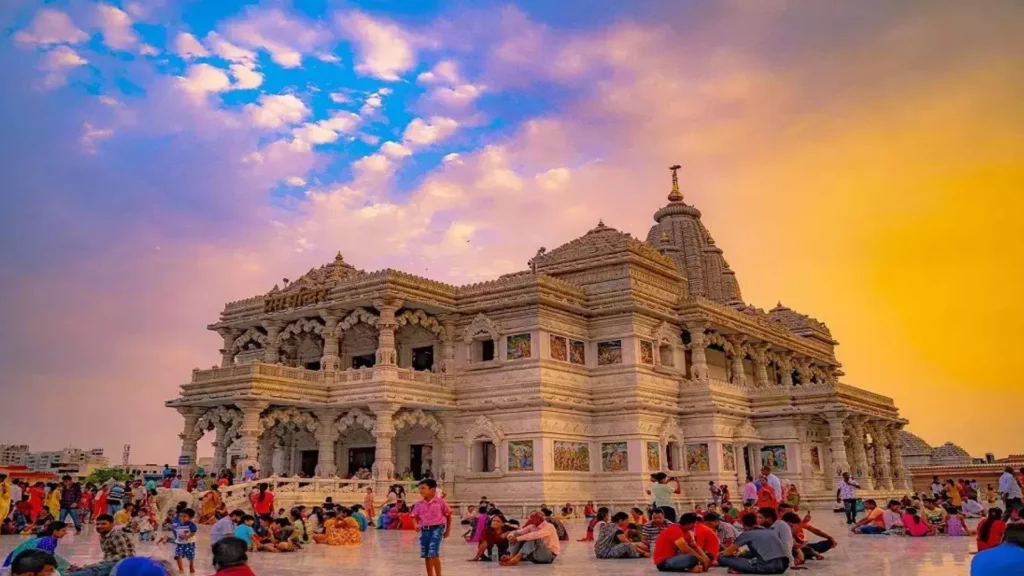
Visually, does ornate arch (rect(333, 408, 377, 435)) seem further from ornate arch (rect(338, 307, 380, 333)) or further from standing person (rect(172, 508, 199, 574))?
standing person (rect(172, 508, 199, 574))

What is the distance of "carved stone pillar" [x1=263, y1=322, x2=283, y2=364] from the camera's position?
3475cm

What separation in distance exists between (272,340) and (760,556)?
2615 centimetres

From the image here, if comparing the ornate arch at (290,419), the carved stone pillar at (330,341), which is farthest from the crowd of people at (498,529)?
the carved stone pillar at (330,341)

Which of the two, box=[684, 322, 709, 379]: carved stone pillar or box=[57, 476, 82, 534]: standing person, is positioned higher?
box=[684, 322, 709, 379]: carved stone pillar

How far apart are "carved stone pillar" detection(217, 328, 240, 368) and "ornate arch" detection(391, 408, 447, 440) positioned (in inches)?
355

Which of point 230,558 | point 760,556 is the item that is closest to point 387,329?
point 760,556

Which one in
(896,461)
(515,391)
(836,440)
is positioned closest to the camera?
(515,391)

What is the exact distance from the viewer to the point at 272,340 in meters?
34.9

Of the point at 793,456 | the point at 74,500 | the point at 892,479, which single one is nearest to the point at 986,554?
the point at 74,500

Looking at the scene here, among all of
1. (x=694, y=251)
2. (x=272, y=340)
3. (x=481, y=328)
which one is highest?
(x=694, y=251)

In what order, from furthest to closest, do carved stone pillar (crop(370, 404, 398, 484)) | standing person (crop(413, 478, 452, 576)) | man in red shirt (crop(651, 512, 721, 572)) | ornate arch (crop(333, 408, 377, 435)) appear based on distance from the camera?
ornate arch (crop(333, 408, 377, 435)) → carved stone pillar (crop(370, 404, 398, 484)) → man in red shirt (crop(651, 512, 721, 572)) → standing person (crop(413, 478, 452, 576))

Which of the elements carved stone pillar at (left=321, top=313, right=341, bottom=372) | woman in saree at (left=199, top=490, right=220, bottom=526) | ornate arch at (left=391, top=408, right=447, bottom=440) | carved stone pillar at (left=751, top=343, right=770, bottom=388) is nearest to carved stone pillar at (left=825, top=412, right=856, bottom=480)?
carved stone pillar at (left=751, top=343, right=770, bottom=388)

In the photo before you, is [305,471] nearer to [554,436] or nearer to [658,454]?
[554,436]

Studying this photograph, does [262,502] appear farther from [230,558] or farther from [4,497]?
[230,558]
